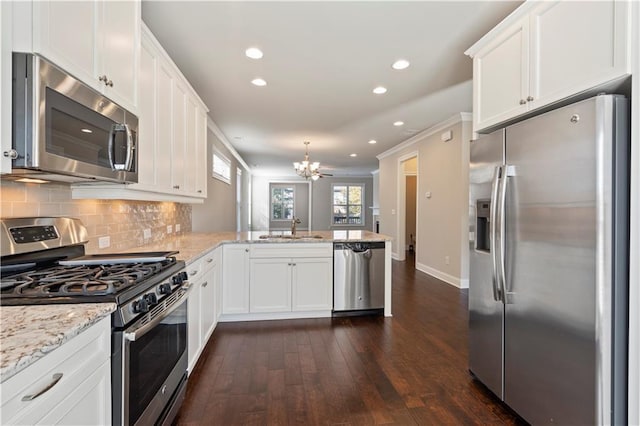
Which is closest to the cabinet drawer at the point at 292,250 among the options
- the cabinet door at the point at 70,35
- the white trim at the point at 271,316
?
the white trim at the point at 271,316

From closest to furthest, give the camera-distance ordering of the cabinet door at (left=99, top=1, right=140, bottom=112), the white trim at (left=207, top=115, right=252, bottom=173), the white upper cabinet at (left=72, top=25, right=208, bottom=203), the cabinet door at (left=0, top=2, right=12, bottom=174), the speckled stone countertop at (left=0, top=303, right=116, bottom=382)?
the speckled stone countertop at (left=0, top=303, right=116, bottom=382)
the cabinet door at (left=0, top=2, right=12, bottom=174)
the cabinet door at (left=99, top=1, right=140, bottom=112)
the white upper cabinet at (left=72, top=25, right=208, bottom=203)
the white trim at (left=207, top=115, right=252, bottom=173)

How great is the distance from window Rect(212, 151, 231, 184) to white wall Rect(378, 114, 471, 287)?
379 centimetres

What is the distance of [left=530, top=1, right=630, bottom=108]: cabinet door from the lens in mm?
1312

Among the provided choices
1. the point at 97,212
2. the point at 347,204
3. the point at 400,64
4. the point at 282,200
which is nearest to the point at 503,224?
the point at 400,64

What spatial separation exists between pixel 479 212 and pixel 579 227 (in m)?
0.68

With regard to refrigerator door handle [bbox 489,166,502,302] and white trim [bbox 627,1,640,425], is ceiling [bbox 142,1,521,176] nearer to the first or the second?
white trim [bbox 627,1,640,425]

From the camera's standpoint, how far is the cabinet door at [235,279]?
10.7 feet

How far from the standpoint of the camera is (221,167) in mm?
6016

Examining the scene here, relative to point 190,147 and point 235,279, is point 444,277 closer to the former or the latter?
point 235,279

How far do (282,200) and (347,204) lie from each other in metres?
2.61

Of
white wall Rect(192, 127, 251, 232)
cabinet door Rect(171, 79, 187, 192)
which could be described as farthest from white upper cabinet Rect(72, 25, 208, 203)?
white wall Rect(192, 127, 251, 232)

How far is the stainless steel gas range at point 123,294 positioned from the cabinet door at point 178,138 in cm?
91

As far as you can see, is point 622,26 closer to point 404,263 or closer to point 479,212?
point 479,212

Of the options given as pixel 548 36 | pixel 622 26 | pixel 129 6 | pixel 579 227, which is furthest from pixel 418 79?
pixel 129 6
